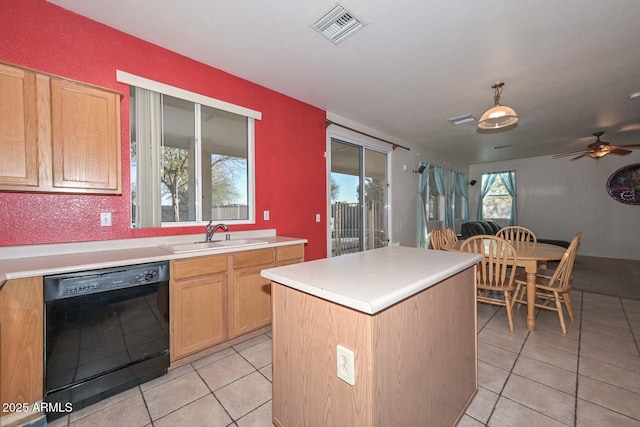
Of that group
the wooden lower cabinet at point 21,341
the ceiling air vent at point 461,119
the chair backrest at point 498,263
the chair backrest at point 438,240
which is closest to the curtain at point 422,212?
the ceiling air vent at point 461,119

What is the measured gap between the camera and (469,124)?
436 cm

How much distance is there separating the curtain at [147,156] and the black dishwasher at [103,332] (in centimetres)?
61

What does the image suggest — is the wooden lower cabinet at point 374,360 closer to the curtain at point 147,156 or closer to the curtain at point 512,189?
the curtain at point 147,156

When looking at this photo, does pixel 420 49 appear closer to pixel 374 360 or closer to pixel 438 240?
pixel 438 240

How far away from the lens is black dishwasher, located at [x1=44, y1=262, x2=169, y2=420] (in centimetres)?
147

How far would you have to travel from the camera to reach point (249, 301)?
234 cm

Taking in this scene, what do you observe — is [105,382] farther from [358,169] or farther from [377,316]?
[358,169]

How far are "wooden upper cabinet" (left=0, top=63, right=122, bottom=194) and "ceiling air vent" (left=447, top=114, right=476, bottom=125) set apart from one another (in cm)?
429

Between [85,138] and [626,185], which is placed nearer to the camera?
[85,138]

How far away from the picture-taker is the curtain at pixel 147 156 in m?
2.13

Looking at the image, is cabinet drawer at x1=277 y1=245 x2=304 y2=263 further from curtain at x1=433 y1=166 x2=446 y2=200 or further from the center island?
curtain at x1=433 y1=166 x2=446 y2=200

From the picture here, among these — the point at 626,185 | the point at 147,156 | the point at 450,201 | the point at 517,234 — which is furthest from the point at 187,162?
the point at 626,185

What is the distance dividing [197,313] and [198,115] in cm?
186

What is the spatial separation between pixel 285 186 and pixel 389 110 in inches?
75.8
